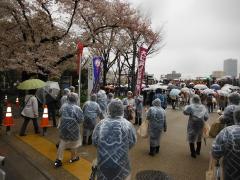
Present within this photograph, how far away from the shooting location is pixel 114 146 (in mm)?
4508

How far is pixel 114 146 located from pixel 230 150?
5.20 ft

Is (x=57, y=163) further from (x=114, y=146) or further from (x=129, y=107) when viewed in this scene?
(x=129, y=107)

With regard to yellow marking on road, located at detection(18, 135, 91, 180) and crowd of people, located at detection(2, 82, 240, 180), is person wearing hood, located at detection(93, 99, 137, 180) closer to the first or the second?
crowd of people, located at detection(2, 82, 240, 180)

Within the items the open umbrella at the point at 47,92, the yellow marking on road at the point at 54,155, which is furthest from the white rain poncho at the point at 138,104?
the yellow marking on road at the point at 54,155

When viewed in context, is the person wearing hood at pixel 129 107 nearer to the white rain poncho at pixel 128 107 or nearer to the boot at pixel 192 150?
the white rain poncho at pixel 128 107

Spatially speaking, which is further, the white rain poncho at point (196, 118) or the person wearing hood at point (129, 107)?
the person wearing hood at point (129, 107)

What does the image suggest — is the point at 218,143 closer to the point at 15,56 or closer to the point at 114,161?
the point at 114,161

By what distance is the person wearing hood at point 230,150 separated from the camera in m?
4.08

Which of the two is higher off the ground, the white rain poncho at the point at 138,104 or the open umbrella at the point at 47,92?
the open umbrella at the point at 47,92

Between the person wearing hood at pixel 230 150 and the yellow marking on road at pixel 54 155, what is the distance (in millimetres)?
3303

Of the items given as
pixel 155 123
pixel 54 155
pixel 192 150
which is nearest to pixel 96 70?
pixel 155 123

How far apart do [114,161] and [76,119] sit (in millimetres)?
2828

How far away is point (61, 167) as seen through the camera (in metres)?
7.21

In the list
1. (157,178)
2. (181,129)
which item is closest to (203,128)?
(157,178)
